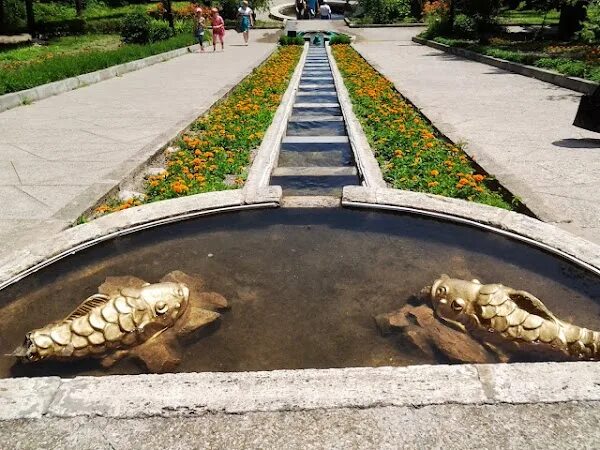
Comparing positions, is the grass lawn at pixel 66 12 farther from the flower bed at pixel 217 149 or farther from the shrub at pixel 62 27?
the flower bed at pixel 217 149

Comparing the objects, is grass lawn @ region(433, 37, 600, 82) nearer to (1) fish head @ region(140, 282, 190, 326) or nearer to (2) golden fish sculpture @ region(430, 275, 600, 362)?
(2) golden fish sculpture @ region(430, 275, 600, 362)

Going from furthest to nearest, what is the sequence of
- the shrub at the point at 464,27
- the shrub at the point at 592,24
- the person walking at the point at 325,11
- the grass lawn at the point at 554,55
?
the person walking at the point at 325,11 < the shrub at the point at 464,27 < the shrub at the point at 592,24 < the grass lawn at the point at 554,55

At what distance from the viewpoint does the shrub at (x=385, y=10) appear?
3284 centimetres

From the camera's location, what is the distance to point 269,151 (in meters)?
5.59

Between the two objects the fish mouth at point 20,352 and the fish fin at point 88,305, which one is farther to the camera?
the fish fin at point 88,305

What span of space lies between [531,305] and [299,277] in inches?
53.8

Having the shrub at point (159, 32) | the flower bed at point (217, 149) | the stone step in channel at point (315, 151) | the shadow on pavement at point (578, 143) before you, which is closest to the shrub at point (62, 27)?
the shrub at point (159, 32)

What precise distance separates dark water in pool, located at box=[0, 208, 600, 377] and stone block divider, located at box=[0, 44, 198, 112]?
7381 millimetres

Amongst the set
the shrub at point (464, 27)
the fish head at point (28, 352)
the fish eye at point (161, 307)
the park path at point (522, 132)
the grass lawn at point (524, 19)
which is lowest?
the fish head at point (28, 352)

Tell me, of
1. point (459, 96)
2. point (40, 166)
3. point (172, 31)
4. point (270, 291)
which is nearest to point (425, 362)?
point (270, 291)

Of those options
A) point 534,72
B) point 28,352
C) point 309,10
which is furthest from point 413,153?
point 309,10

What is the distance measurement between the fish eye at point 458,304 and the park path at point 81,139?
2.99m

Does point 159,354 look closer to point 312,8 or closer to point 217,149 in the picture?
point 217,149

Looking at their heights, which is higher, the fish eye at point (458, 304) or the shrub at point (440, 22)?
the shrub at point (440, 22)
